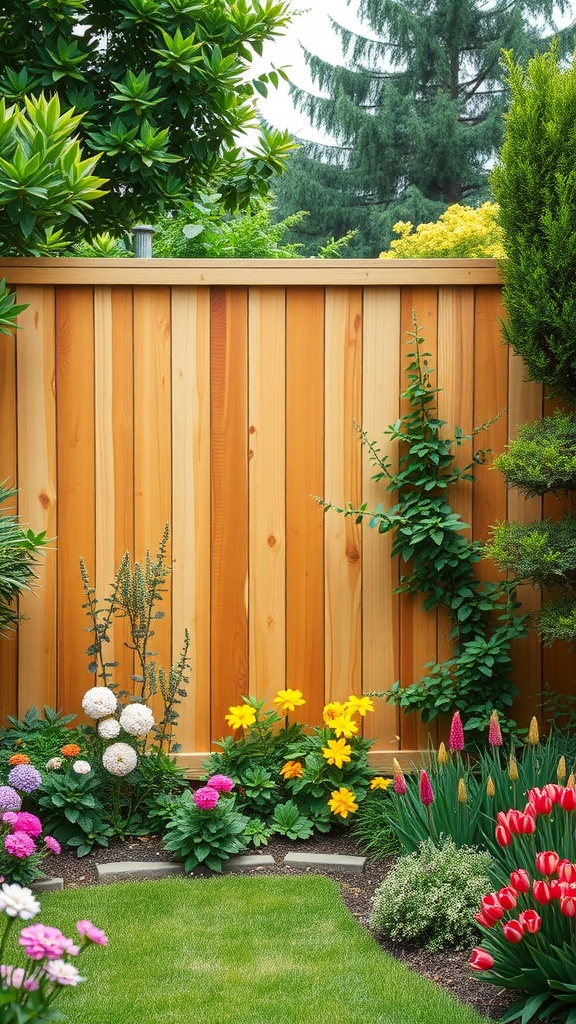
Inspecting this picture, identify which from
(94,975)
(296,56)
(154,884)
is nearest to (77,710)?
(154,884)

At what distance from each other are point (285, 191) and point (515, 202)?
1429cm

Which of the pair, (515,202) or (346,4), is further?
(346,4)

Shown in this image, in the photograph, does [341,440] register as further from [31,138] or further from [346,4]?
[346,4]

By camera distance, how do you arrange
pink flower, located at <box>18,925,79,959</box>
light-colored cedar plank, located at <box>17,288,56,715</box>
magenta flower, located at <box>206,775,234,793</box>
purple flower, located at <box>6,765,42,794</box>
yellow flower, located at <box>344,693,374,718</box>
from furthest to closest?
light-colored cedar plank, located at <box>17,288,56,715</box>
yellow flower, located at <box>344,693,374,718</box>
magenta flower, located at <box>206,775,234,793</box>
purple flower, located at <box>6,765,42,794</box>
pink flower, located at <box>18,925,79,959</box>

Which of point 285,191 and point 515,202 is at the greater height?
point 285,191

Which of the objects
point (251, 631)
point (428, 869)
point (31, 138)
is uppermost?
point (31, 138)

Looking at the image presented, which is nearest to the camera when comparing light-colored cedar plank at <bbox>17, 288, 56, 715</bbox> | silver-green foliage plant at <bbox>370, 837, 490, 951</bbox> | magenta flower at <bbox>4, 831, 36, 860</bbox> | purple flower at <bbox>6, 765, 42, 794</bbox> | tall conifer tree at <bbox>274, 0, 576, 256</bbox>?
silver-green foliage plant at <bbox>370, 837, 490, 951</bbox>

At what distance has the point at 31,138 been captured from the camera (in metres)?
3.31

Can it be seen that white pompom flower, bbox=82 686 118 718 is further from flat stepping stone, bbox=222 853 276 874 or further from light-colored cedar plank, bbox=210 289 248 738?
flat stepping stone, bbox=222 853 276 874

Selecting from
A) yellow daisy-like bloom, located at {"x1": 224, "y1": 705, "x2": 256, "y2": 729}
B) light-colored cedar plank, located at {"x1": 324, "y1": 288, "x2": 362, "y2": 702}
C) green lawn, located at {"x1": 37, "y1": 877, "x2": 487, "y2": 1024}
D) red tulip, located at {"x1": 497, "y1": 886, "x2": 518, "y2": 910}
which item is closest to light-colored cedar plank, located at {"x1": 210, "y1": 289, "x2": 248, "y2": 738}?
yellow daisy-like bloom, located at {"x1": 224, "y1": 705, "x2": 256, "y2": 729}

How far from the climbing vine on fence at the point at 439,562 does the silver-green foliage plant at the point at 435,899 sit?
0.97m

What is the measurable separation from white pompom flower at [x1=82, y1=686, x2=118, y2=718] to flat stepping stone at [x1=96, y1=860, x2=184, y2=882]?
52 cm

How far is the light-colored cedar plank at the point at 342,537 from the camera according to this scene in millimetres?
3850

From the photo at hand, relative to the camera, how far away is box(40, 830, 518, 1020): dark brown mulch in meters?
2.38
